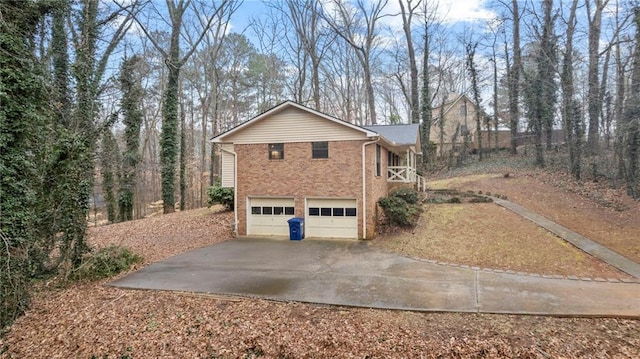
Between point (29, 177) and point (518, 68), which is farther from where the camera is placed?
point (518, 68)

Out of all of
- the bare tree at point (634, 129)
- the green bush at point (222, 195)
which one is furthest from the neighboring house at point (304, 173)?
the bare tree at point (634, 129)

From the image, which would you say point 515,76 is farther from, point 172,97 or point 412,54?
point 172,97

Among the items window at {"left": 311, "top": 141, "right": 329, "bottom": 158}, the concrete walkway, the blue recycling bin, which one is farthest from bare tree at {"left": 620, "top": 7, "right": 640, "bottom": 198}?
the blue recycling bin

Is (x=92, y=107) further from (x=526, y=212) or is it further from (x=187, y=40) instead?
(x=526, y=212)

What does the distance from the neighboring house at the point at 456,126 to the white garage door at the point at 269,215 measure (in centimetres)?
2020

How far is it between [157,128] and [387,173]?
2296 centimetres

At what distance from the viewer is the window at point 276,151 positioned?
14.0 meters

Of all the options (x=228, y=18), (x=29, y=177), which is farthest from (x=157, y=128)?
(x=29, y=177)

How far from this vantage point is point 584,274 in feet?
27.9

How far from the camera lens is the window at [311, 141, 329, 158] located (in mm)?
13359

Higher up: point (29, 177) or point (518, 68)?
point (518, 68)

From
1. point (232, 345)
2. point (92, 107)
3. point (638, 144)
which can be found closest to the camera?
point (232, 345)

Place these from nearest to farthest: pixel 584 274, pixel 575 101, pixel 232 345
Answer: pixel 232 345 → pixel 584 274 → pixel 575 101

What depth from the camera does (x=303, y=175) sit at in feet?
44.7
